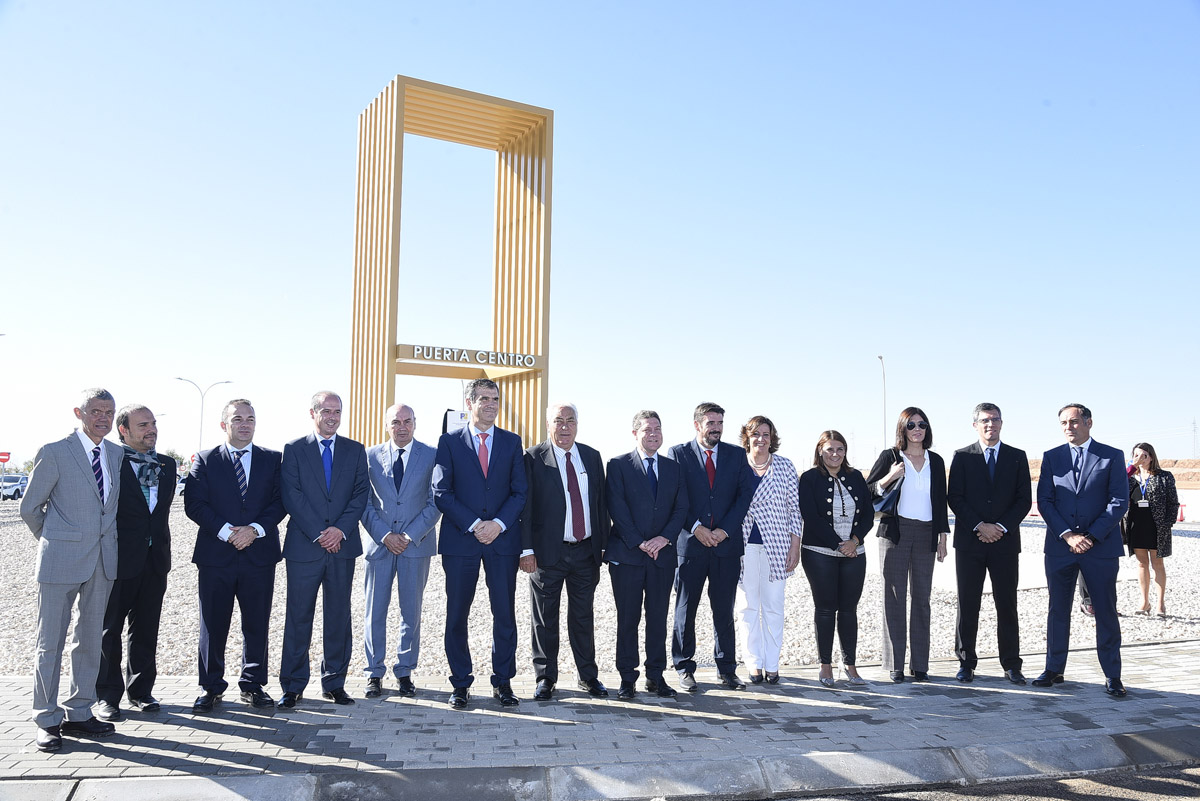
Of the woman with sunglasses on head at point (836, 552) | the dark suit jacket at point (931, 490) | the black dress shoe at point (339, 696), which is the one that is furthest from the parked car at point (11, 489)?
the dark suit jacket at point (931, 490)

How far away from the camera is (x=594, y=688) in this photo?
5.72 metres

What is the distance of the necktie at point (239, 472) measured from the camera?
552 centimetres

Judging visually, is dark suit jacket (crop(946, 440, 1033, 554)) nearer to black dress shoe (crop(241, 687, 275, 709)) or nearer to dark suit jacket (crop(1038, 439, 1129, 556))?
dark suit jacket (crop(1038, 439, 1129, 556))

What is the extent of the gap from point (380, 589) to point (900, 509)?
3.81 m

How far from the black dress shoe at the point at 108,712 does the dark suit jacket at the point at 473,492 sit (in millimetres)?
2049

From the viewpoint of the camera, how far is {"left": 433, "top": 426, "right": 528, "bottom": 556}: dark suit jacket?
5.63 meters

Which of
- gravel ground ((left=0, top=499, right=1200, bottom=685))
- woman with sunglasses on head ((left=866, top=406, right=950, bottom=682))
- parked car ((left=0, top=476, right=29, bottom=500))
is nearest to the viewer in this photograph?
woman with sunglasses on head ((left=866, top=406, right=950, bottom=682))

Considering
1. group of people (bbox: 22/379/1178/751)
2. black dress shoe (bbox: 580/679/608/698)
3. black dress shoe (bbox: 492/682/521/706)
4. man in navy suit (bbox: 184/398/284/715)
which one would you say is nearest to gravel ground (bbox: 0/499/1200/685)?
black dress shoe (bbox: 580/679/608/698)

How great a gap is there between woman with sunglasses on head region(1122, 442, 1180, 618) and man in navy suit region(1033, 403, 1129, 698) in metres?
3.35

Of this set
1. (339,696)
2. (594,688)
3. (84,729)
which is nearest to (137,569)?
(84,729)

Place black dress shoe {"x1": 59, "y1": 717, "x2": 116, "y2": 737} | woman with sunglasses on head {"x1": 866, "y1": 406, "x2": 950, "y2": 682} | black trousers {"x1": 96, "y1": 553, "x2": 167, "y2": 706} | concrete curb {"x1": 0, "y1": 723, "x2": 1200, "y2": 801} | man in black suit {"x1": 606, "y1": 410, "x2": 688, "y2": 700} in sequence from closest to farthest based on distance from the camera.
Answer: concrete curb {"x1": 0, "y1": 723, "x2": 1200, "y2": 801} → black dress shoe {"x1": 59, "y1": 717, "x2": 116, "y2": 737} → black trousers {"x1": 96, "y1": 553, "x2": 167, "y2": 706} → man in black suit {"x1": 606, "y1": 410, "x2": 688, "y2": 700} → woman with sunglasses on head {"x1": 866, "y1": 406, "x2": 950, "y2": 682}

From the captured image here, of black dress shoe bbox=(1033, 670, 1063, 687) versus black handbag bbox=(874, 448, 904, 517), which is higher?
black handbag bbox=(874, 448, 904, 517)

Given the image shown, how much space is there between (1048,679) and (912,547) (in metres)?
1.28

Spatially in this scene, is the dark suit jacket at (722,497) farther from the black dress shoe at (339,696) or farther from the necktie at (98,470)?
the necktie at (98,470)
